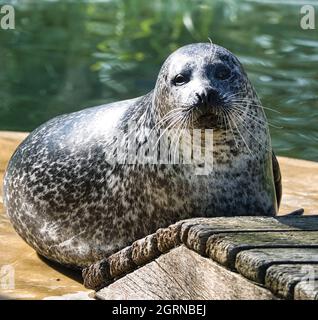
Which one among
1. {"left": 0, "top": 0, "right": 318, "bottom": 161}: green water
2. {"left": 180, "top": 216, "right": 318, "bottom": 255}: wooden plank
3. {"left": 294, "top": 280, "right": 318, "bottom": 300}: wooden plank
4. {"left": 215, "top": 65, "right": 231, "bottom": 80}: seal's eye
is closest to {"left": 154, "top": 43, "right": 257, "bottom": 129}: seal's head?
{"left": 215, "top": 65, "right": 231, "bottom": 80}: seal's eye

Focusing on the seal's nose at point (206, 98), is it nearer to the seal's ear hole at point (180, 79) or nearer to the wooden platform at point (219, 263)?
the seal's ear hole at point (180, 79)

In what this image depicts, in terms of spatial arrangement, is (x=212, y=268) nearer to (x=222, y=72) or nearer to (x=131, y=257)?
(x=131, y=257)

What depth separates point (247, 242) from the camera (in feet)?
16.1

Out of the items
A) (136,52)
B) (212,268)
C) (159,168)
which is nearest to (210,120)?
(159,168)

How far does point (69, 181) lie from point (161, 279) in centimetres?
105

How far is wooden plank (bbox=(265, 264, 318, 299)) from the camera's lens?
14.8 feet

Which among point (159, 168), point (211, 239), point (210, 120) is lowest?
point (211, 239)

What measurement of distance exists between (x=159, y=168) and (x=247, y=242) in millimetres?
980

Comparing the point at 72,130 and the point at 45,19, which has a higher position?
the point at 45,19

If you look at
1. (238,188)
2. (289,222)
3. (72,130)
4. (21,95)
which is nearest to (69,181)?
(72,130)

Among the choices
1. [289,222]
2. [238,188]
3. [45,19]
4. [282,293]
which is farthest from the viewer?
[45,19]
